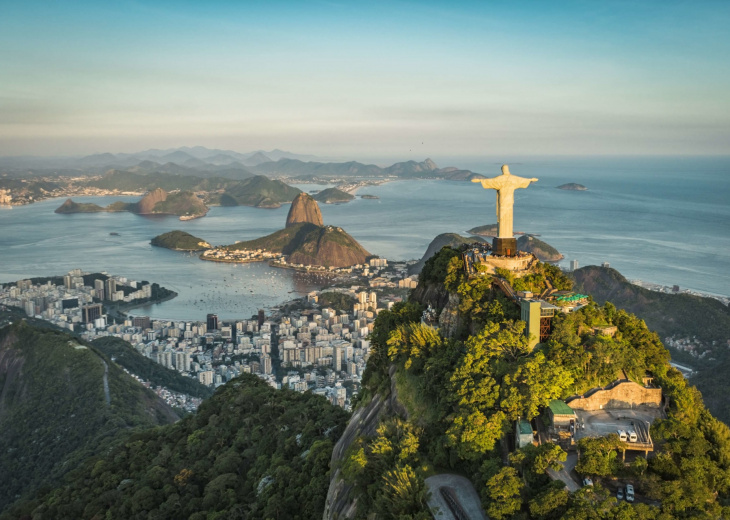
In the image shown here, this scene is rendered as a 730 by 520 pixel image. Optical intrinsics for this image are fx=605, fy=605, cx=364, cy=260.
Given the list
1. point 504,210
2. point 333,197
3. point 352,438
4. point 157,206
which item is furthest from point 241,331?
point 333,197

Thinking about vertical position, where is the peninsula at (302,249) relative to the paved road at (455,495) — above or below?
below

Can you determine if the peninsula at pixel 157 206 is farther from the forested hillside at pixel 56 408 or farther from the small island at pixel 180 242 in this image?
the forested hillside at pixel 56 408

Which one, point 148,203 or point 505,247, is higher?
point 505,247

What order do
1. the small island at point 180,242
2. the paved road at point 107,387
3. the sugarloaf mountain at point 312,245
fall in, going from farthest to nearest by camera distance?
the small island at point 180,242 → the sugarloaf mountain at point 312,245 → the paved road at point 107,387

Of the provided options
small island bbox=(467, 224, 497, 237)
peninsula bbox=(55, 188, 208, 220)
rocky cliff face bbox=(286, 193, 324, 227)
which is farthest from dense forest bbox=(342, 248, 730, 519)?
peninsula bbox=(55, 188, 208, 220)

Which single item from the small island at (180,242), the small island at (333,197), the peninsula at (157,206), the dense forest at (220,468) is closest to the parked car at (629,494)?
the dense forest at (220,468)

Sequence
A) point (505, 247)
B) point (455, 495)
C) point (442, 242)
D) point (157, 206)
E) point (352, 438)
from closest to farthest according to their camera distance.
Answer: point (455, 495)
point (352, 438)
point (505, 247)
point (442, 242)
point (157, 206)

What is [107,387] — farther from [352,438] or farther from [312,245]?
[312,245]
